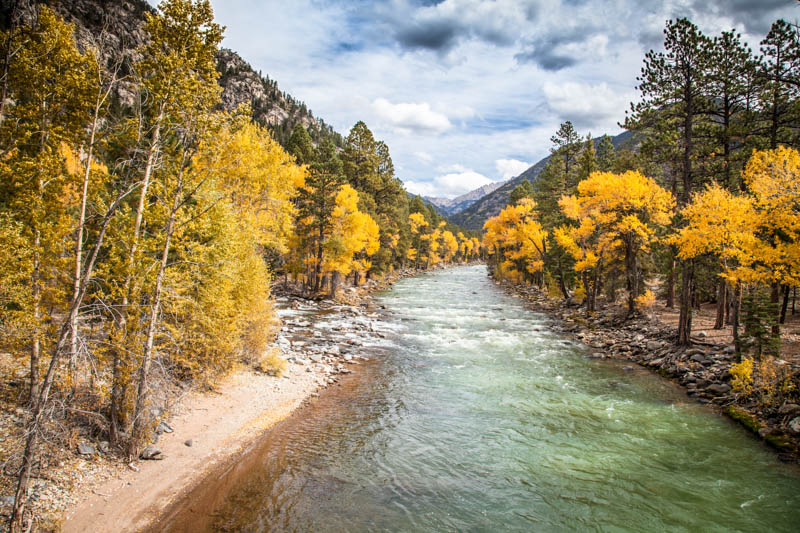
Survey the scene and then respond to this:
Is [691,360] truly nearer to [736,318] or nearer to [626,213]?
[736,318]

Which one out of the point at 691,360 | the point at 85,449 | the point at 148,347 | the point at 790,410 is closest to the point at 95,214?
the point at 148,347

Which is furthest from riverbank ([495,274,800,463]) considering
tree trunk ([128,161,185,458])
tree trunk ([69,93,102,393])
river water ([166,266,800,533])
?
tree trunk ([69,93,102,393])

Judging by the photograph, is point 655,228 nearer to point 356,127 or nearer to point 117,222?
point 117,222

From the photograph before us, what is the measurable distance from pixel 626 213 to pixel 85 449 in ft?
97.5

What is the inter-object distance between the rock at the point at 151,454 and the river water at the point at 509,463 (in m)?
2.03

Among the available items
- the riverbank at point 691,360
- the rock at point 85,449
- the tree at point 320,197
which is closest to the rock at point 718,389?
the riverbank at point 691,360

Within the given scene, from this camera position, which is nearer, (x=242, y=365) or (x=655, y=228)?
(x=242, y=365)

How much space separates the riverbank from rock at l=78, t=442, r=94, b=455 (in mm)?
17853

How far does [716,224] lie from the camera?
58.1 feet

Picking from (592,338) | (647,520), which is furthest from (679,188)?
(647,520)

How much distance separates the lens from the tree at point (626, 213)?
25094 millimetres

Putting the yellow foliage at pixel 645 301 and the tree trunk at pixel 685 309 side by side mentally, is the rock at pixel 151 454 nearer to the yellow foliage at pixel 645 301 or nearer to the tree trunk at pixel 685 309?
the tree trunk at pixel 685 309

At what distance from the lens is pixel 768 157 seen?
49.8 ft

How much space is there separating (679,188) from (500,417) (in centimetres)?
2671
